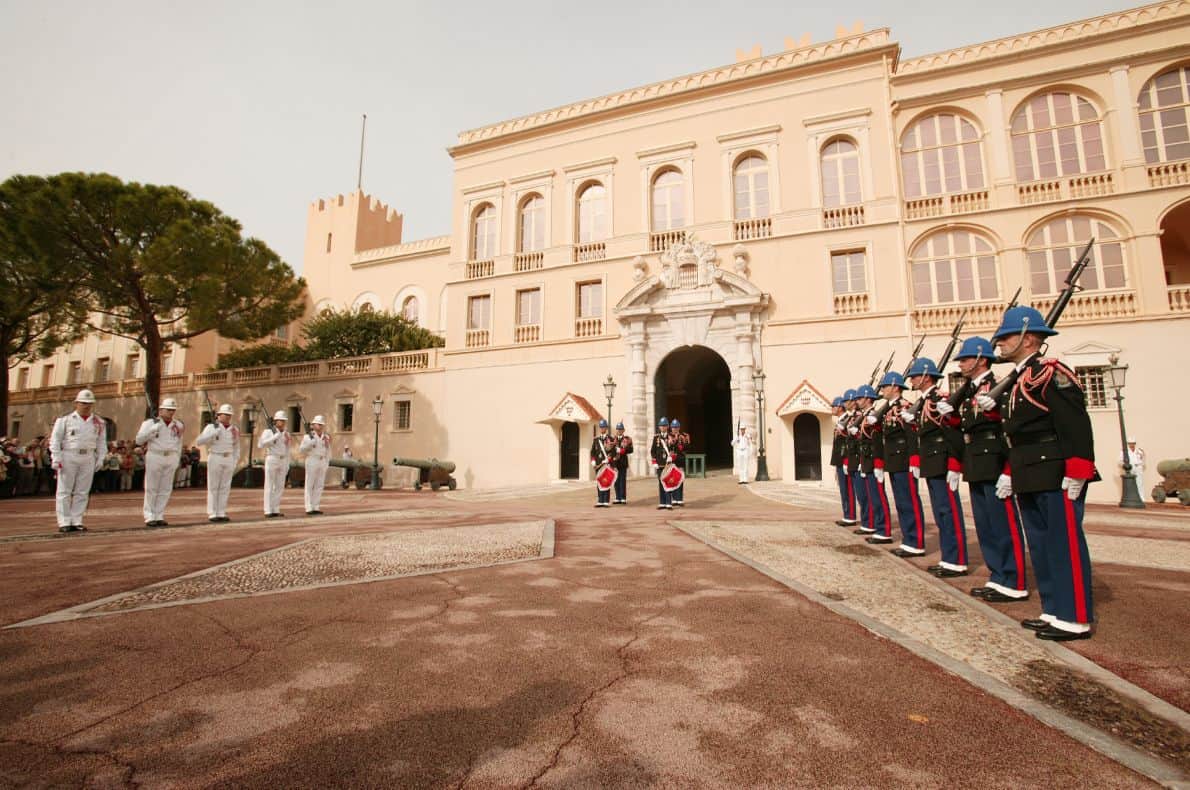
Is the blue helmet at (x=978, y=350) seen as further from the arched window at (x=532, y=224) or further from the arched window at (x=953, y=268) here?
the arched window at (x=532, y=224)

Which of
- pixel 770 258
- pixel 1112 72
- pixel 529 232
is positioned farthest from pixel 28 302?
pixel 1112 72

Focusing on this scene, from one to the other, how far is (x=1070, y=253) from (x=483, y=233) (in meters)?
23.8

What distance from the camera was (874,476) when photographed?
8055 mm

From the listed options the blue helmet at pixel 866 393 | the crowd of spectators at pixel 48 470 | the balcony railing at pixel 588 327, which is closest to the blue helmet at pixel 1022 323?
the blue helmet at pixel 866 393

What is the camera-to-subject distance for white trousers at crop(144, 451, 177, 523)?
32.4 feet

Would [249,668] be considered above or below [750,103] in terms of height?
below

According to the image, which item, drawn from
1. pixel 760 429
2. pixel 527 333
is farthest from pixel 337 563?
pixel 527 333

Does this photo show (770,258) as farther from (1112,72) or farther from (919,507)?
(919,507)

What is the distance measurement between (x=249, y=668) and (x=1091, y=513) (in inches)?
636

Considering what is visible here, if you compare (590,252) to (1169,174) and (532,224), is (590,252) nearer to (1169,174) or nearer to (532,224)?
(532,224)

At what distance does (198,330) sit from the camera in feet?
86.4

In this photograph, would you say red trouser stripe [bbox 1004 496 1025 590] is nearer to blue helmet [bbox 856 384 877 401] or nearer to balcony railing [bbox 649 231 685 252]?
blue helmet [bbox 856 384 877 401]

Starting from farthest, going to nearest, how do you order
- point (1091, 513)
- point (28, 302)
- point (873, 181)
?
Result: point (28, 302) → point (873, 181) → point (1091, 513)

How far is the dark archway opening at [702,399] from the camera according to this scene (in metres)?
26.4
